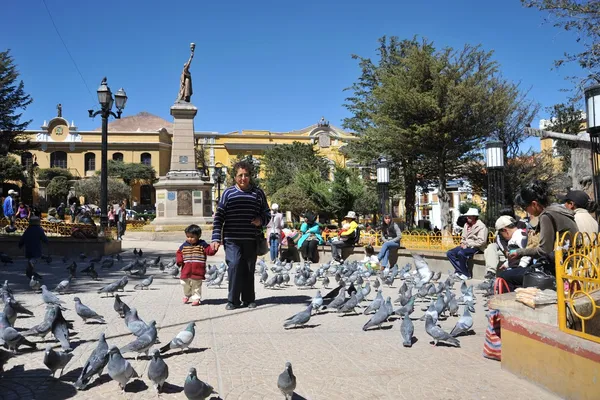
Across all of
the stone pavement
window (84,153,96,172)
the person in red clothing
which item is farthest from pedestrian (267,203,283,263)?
window (84,153,96,172)

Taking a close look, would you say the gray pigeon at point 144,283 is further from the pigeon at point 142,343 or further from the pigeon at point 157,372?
the pigeon at point 157,372

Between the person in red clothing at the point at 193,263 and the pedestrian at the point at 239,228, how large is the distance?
456 millimetres

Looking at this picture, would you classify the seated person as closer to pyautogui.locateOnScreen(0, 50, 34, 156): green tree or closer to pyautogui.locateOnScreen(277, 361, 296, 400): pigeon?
pyautogui.locateOnScreen(277, 361, 296, 400): pigeon

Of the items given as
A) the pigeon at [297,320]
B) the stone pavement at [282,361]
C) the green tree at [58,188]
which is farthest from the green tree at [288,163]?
the pigeon at [297,320]

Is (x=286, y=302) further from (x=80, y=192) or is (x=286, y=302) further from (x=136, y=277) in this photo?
(x=80, y=192)

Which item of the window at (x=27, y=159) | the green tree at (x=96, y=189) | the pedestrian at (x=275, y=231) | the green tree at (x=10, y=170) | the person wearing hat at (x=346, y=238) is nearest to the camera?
the pedestrian at (x=275, y=231)

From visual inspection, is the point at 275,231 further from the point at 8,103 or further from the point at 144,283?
the point at 8,103

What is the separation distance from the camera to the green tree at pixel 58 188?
176 ft

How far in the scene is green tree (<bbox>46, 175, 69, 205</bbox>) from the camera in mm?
53625

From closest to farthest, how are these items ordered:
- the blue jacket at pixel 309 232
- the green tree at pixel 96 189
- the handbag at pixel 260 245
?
the handbag at pixel 260 245
the blue jacket at pixel 309 232
the green tree at pixel 96 189

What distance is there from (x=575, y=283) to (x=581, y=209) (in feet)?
5.58

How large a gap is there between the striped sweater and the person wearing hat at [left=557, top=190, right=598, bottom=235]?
12.1 ft

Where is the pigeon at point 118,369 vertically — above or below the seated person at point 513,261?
below

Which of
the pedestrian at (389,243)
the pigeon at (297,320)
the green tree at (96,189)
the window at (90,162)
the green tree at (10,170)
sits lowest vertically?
the pigeon at (297,320)
